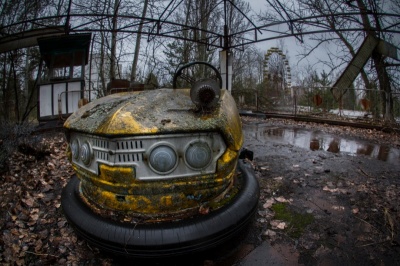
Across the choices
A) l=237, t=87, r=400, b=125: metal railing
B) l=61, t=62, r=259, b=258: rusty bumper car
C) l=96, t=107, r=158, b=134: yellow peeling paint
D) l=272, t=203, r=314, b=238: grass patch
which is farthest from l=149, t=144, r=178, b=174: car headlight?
l=237, t=87, r=400, b=125: metal railing

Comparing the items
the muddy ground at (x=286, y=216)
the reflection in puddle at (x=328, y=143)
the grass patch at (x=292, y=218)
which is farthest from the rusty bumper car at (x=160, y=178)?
the reflection in puddle at (x=328, y=143)

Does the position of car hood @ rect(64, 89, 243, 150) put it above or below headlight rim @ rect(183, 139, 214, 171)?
above

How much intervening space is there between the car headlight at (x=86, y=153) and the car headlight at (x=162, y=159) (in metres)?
0.46

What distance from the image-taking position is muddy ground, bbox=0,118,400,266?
1806 mm

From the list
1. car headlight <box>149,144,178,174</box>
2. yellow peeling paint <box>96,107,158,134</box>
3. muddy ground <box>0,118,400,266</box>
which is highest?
yellow peeling paint <box>96,107,158,134</box>

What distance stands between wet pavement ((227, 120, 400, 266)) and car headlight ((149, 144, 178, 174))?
29.4 inches

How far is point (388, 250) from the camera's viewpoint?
1.84 metres

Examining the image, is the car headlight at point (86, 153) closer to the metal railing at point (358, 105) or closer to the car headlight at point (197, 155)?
the car headlight at point (197, 155)

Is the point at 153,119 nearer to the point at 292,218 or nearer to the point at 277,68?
the point at 292,218

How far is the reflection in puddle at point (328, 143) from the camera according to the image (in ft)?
14.9

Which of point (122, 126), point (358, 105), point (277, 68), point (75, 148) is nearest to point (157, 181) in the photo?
point (122, 126)

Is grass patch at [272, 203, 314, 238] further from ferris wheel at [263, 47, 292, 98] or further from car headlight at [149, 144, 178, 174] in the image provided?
ferris wheel at [263, 47, 292, 98]

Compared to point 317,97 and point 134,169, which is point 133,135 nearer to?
point 134,169

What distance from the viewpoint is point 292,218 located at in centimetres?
230
